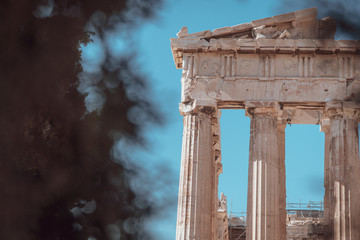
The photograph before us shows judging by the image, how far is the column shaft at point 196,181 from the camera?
24.5 meters

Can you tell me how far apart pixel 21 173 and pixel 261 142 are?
2168 cm

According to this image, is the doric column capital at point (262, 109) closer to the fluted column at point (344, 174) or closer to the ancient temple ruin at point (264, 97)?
the ancient temple ruin at point (264, 97)

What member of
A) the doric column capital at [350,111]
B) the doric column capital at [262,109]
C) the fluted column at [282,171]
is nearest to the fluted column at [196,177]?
the doric column capital at [262,109]

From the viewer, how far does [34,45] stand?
13.8ft

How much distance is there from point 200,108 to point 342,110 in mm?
5816

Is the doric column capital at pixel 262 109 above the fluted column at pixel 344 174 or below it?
above

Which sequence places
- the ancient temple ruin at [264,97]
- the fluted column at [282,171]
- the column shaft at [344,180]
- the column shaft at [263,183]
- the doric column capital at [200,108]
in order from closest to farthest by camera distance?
the column shaft at [344,180]
the column shaft at [263,183]
the ancient temple ruin at [264,97]
the doric column capital at [200,108]
the fluted column at [282,171]

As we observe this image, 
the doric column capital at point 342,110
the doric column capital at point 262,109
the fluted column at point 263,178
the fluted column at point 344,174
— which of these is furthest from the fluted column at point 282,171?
the doric column capital at point 342,110

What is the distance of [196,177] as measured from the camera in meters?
25.1

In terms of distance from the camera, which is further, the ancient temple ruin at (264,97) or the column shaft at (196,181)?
the ancient temple ruin at (264,97)

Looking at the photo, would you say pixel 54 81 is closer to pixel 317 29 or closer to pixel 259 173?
pixel 259 173

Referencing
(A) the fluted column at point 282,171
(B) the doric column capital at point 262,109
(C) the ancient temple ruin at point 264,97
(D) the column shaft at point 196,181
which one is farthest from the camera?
(A) the fluted column at point 282,171

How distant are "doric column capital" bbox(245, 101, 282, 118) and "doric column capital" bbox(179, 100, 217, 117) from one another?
1.43 m

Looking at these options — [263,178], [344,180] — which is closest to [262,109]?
[263,178]
